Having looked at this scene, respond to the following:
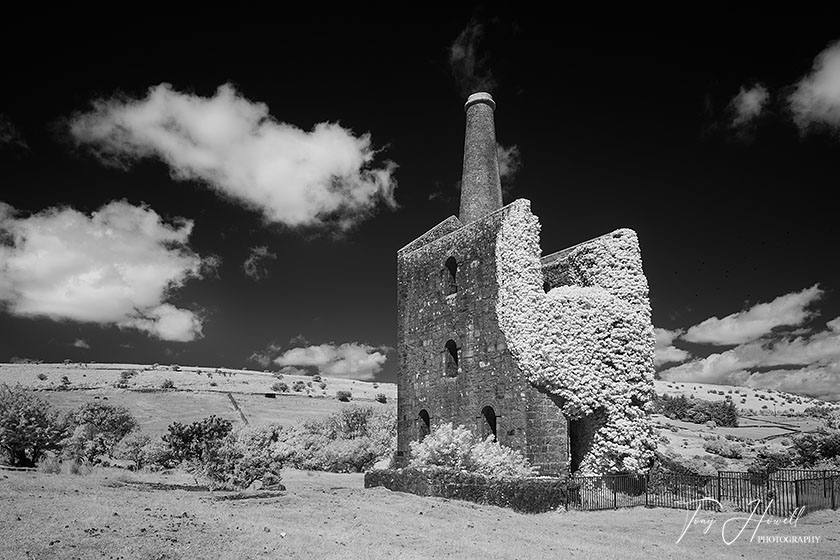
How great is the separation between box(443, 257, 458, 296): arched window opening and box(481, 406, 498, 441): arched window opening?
4.81 metres

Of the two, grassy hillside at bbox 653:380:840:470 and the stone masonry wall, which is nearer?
the stone masonry wall

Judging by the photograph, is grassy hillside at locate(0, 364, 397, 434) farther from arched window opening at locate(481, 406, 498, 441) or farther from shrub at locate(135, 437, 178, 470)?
arched window opening at locate(481, 406, 498, 441)

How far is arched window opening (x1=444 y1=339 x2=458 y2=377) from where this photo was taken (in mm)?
22766

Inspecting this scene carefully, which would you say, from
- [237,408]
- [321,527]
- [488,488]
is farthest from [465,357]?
[237,408]

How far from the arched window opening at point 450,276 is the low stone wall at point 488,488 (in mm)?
7517

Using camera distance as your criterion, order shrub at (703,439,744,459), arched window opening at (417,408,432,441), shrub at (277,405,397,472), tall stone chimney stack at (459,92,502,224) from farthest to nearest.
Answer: shrub at (277,405,397,472) < shrub at (703,439,744,459) < tall stone chimney stack at (459,92,502,224) < arched window opening at (417,408,432,441)

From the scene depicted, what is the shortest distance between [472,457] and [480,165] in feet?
40.0

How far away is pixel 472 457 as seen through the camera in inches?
734

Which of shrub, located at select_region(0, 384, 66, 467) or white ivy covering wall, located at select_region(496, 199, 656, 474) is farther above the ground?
white ivy covering wall, located at select_region(496, 199, 656, 474)

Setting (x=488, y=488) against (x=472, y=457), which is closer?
(x=488, y=488)

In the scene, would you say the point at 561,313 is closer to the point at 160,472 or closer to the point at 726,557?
the point at 726,557

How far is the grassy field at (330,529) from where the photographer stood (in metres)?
9.64
